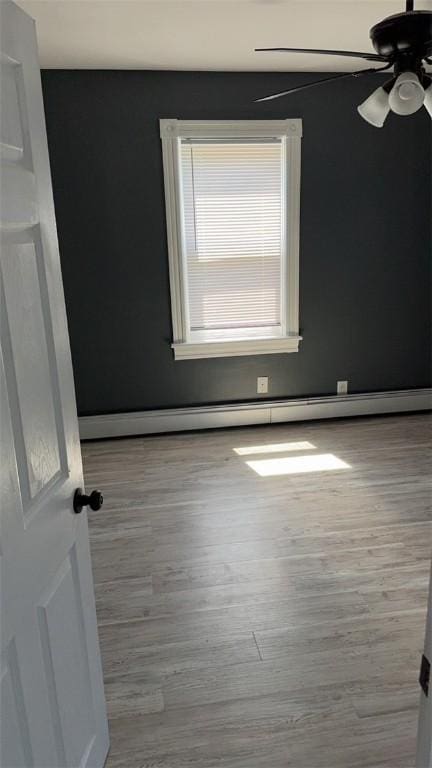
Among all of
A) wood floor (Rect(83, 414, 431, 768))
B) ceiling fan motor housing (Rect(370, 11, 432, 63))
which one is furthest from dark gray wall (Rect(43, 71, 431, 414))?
ceiling fan motor housing (Rect(370, 11, 432, 63))

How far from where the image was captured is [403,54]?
5.95ft

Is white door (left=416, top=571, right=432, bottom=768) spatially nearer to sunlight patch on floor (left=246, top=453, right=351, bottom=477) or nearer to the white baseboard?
sunlight patch on floor (left=246, top=453, right=351, bottom=477)

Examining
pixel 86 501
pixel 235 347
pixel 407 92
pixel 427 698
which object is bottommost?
pixel 427 698

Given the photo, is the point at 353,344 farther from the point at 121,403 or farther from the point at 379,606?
the point at 379,606

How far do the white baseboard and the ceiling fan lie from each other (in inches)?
97.4

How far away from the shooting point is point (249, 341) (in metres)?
3.99

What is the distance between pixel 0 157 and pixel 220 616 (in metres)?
1.87

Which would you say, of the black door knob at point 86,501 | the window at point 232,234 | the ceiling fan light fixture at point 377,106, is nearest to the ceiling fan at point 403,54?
the ceiling fan light fixture at point 377,106

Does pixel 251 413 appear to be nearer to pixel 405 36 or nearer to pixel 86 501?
pixel 405 36

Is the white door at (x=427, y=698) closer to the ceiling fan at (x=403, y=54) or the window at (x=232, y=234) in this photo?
the ceiling fan at (x=403, y=54)

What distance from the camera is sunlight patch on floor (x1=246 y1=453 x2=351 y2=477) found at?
11.1 ft

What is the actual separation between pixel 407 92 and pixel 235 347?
2.33 meters

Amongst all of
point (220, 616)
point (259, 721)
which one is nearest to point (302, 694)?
point (259, 721)

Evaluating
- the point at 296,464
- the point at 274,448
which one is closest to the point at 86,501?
the point at 296,464
